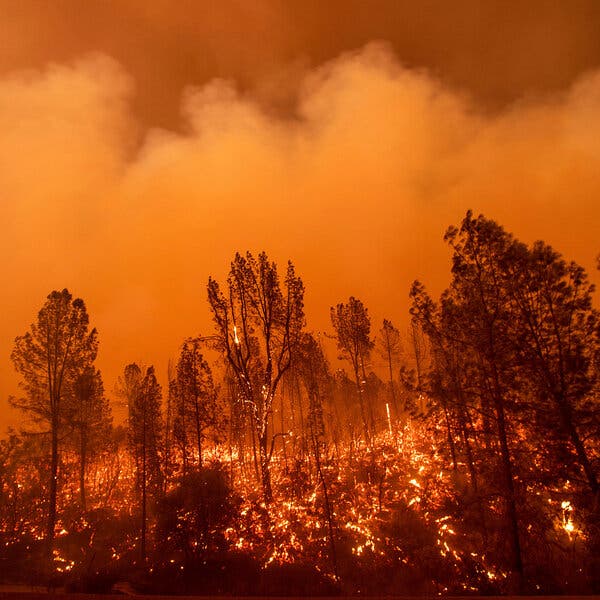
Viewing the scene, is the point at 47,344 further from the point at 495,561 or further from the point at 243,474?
the point at 495,561

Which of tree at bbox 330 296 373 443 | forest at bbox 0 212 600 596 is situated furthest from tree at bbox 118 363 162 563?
tree at bbox 330 296 373 443

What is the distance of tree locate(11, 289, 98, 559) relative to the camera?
1053 inches

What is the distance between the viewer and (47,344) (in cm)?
2725

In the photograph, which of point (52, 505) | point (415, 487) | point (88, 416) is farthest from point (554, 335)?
point (88, 416)

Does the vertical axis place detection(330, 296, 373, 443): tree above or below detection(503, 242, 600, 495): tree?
above

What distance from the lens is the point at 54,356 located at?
1077 inches

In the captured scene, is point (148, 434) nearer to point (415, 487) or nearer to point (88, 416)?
point (88, 416)

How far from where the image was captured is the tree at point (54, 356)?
26.8m

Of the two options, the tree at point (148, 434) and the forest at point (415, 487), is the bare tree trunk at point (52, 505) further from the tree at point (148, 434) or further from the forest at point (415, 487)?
the tree at point (148, 434)

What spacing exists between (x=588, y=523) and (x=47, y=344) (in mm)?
26130

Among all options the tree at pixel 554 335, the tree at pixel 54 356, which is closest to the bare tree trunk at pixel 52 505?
the tree at pixel 54 356

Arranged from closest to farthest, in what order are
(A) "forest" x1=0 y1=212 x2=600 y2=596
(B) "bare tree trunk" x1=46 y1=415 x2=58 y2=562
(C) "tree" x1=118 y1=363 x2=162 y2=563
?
(A) "forest" x1=0 y1=212 x2=600 y2=596, (B) "bare tree trunk" x1=46 y1=415 x2=58 y2=562, (C) "tree" x1=118 y1=363 x2=162 y2=563

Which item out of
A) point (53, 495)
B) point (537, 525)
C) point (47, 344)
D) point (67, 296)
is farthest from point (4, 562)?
point (537, 525)

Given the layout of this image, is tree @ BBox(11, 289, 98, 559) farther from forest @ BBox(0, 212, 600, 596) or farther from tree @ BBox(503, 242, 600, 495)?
tree @ BBox(503, 242, 600, 495)
